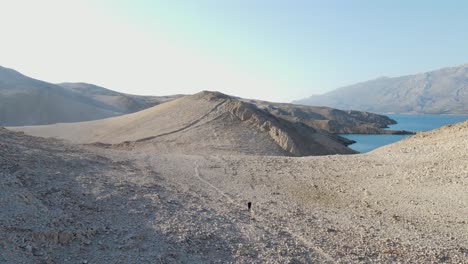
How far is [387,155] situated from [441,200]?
619cm

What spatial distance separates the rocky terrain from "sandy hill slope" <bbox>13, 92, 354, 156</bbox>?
8.50m

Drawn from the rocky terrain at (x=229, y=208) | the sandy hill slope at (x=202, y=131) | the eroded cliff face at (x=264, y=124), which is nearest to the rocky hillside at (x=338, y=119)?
the sandy hill slope at (x=202, y=131)

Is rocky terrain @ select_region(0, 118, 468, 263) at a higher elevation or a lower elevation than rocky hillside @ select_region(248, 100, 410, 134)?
lower

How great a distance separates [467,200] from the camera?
1149 centimetres

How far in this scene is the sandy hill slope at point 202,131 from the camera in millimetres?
26047

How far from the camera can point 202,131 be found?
2794cm

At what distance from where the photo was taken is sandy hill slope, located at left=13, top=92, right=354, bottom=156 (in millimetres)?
26047

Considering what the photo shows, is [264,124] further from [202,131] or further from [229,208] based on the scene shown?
[229,208]

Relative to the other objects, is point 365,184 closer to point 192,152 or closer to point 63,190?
point 63,190

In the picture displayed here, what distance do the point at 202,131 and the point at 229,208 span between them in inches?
690

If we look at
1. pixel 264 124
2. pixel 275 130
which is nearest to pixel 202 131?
pixel 264 124

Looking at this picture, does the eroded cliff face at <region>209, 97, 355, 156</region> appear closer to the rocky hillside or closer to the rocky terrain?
the rocky terrain

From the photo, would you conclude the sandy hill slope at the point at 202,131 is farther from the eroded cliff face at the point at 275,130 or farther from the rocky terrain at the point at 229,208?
the rocky terrain at the point at 229,208

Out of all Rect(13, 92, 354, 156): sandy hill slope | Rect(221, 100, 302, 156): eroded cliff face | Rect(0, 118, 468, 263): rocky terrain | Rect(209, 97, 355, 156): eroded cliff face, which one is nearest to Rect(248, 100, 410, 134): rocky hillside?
Rect(13, 92, 354, 156): sandy hill slope
